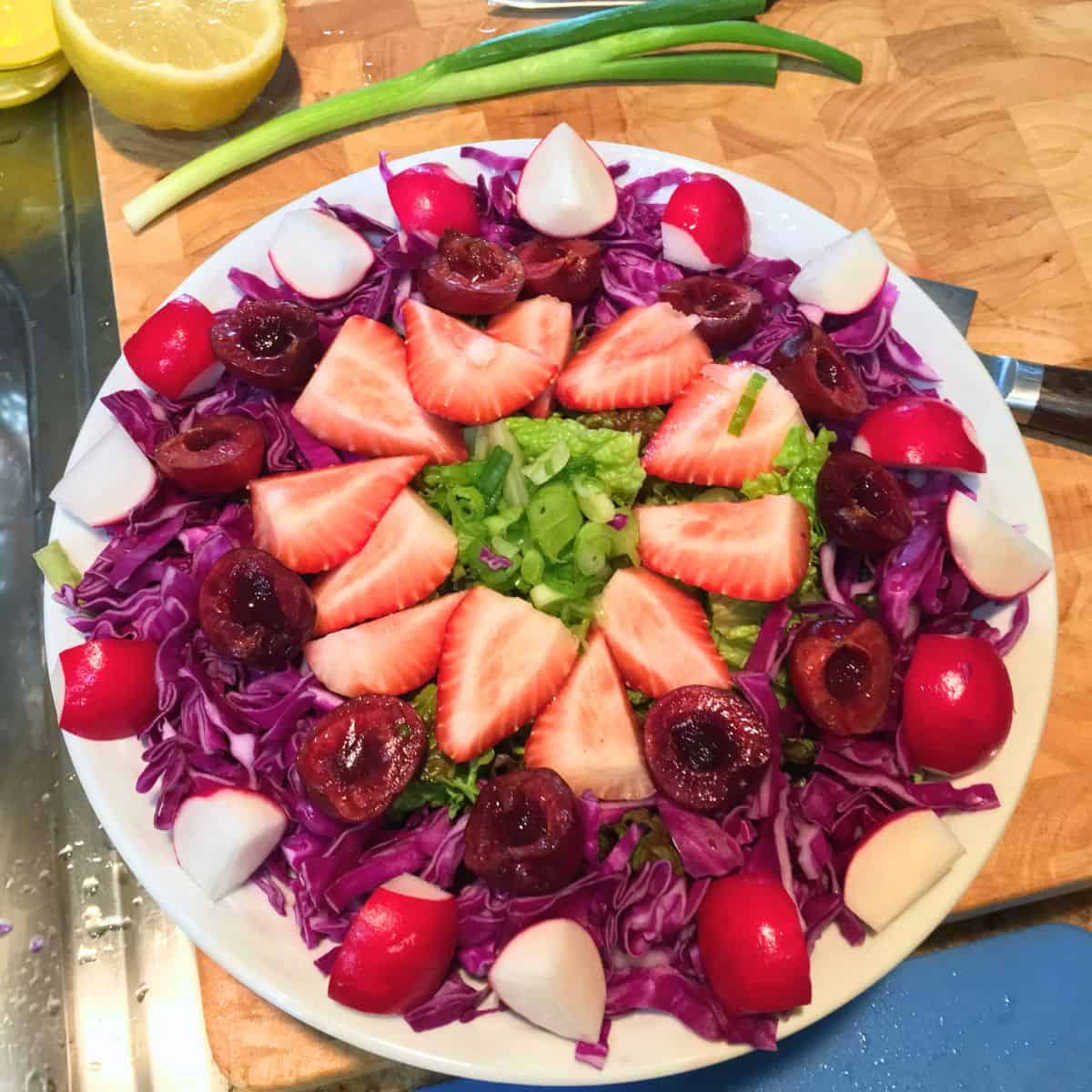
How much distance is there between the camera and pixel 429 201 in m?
2.01

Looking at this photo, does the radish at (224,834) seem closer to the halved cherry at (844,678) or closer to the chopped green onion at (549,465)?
the chopped green onion at (549,465)

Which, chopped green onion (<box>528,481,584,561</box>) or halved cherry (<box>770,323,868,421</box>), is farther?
halved cherry (<box>770,323,868,421</box>)

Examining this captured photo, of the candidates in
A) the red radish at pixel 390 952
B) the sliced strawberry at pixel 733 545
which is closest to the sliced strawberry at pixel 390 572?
the sliced strawberry at pixel 733 545

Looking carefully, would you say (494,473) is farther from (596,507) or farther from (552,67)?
(552,67)

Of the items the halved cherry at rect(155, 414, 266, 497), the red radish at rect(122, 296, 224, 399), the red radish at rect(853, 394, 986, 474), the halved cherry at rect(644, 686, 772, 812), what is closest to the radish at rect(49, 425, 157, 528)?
the halved cherry at rect(155, 414, 266, 497)

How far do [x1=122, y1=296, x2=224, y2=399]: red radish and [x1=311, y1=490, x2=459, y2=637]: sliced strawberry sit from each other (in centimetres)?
51

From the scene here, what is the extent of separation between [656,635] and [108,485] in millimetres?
1045

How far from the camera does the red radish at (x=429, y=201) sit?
6.61 feet

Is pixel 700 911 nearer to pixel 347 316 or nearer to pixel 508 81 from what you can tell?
Answer: pixel 347 316

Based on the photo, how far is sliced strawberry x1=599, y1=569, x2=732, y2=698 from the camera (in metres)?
1.68

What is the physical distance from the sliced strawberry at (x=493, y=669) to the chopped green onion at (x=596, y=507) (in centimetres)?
20

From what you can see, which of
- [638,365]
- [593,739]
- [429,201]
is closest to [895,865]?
[593,739]

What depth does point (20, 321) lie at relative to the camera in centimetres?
262

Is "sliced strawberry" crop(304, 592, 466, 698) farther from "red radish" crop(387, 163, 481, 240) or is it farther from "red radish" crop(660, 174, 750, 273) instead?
"red radish" crop(660, 174, 750, 273)
